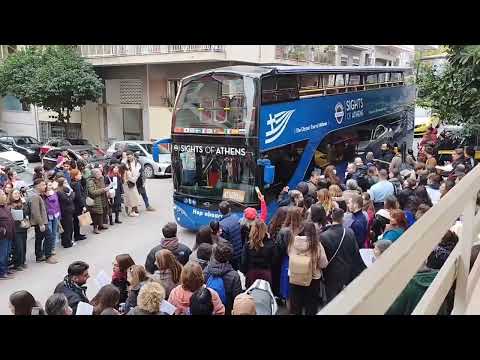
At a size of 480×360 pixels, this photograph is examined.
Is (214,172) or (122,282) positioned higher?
(214,172)

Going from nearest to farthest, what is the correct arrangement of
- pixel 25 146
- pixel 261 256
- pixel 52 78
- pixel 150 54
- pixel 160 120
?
pixel 261 256
pixel 150 54
pixel 25 146
pixel 52 78
pixel 160 120

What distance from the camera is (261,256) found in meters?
5.62

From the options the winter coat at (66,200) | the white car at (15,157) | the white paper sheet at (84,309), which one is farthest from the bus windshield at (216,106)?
the white car at (15,157)

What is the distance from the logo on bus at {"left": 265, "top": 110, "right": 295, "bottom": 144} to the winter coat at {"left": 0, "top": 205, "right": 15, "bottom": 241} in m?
4.86

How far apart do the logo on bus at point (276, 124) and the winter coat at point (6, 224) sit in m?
4.86

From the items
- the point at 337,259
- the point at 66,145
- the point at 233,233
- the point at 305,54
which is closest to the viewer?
the point at 337,259

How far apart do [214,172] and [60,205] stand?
311 centimetres

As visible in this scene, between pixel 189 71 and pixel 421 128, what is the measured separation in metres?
14.2

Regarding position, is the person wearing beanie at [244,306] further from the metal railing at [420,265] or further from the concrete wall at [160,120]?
the concrete wall at [160,120]

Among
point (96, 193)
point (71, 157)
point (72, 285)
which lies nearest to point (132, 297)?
point (72, 285)

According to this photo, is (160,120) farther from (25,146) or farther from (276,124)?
(276,124)

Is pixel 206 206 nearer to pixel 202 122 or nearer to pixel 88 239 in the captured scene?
pixel 202 122

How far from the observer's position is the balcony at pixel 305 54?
924 inches
